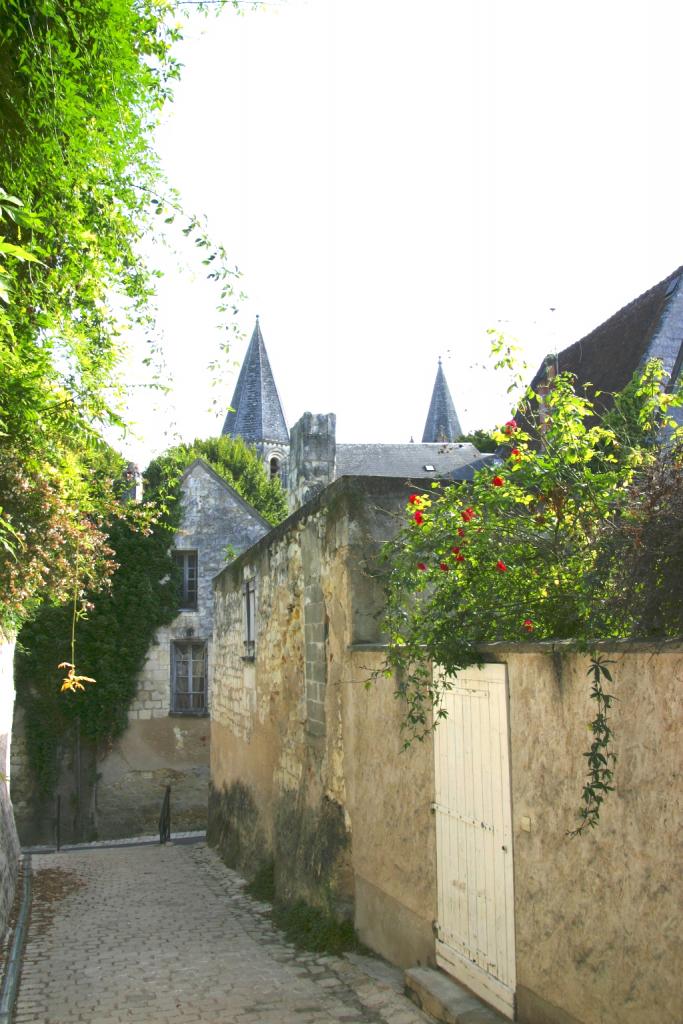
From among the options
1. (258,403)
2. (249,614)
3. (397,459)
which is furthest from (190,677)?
(258,403)

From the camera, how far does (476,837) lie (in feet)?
13.6

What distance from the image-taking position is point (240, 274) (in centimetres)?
619

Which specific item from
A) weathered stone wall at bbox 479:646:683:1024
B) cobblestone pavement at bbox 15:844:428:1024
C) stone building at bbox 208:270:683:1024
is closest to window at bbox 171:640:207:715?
stone building at bbox 208:270:683:1024

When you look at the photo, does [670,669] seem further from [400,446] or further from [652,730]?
[400,446]

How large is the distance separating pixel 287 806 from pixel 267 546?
240 cm

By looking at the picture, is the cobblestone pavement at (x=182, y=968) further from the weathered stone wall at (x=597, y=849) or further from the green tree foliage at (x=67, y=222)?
the green tree foliage at (x=67, y=222)

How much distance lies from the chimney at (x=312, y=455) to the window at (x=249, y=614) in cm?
794

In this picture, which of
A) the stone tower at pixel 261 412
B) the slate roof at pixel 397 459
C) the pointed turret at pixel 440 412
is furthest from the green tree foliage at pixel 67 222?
the pointed turret at pixel 440 412

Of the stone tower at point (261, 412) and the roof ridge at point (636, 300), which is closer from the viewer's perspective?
the roof ridge at point (636, 300)

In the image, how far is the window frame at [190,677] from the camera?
1722 cm

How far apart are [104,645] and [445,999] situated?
44.5 ft

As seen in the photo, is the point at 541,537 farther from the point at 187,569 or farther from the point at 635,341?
the point at 187,569

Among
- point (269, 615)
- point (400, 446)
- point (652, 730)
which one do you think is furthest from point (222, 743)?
point (400, 446)

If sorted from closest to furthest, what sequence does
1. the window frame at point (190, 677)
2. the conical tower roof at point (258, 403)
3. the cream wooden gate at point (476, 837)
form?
1. the cream wooden gate at point (476, 837)
2. the window frame at point (190, 677)
3. the conical tower roof at point (258, 403)
